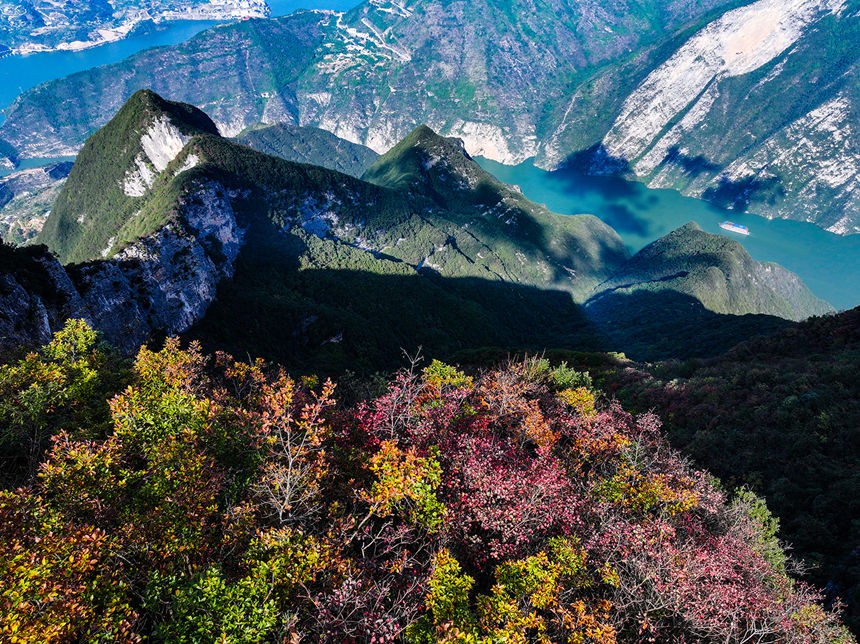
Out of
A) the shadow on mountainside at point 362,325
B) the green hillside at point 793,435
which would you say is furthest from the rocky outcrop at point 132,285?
the green hillside at point 793,435

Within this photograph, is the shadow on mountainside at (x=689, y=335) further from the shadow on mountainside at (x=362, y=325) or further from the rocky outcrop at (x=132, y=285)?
the rocky outcrop at (x=132, y=285)

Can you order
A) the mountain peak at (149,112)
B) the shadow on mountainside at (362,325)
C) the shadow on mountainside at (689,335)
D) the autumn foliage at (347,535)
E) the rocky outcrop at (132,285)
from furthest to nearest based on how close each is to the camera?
1. the mountain peak at (149,112)
2. the shadow on mountainside at (689,335)
3. the shadow on mountainside at (362,325)
4. the rocky outcrop at (132,285)
5. the autumn foliage at (347,535)

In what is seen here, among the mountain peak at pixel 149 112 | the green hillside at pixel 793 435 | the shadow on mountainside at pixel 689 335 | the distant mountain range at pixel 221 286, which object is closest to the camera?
the green hillside at pixel 793 435

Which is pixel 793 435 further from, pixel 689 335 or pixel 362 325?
pixel 689 335

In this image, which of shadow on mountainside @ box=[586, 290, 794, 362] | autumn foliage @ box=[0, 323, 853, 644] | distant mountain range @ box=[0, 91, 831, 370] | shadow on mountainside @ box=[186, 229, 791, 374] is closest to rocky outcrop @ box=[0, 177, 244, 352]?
distant mountain range @ box=[0, 91, 831, 370]

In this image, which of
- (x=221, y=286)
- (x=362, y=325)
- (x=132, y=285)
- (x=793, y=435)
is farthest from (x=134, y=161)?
(x=793, y=435)

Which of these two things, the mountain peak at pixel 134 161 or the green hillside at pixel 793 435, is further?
the mountain peak at pixel 134 161

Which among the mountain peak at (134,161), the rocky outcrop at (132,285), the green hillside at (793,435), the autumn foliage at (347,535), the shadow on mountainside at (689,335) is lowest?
the shadow on mountainside at (689,335)

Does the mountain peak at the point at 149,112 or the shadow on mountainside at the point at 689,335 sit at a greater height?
the mountain peak at the point at 149,112

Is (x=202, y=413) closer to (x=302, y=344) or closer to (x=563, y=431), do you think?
(x=563, y=431)
